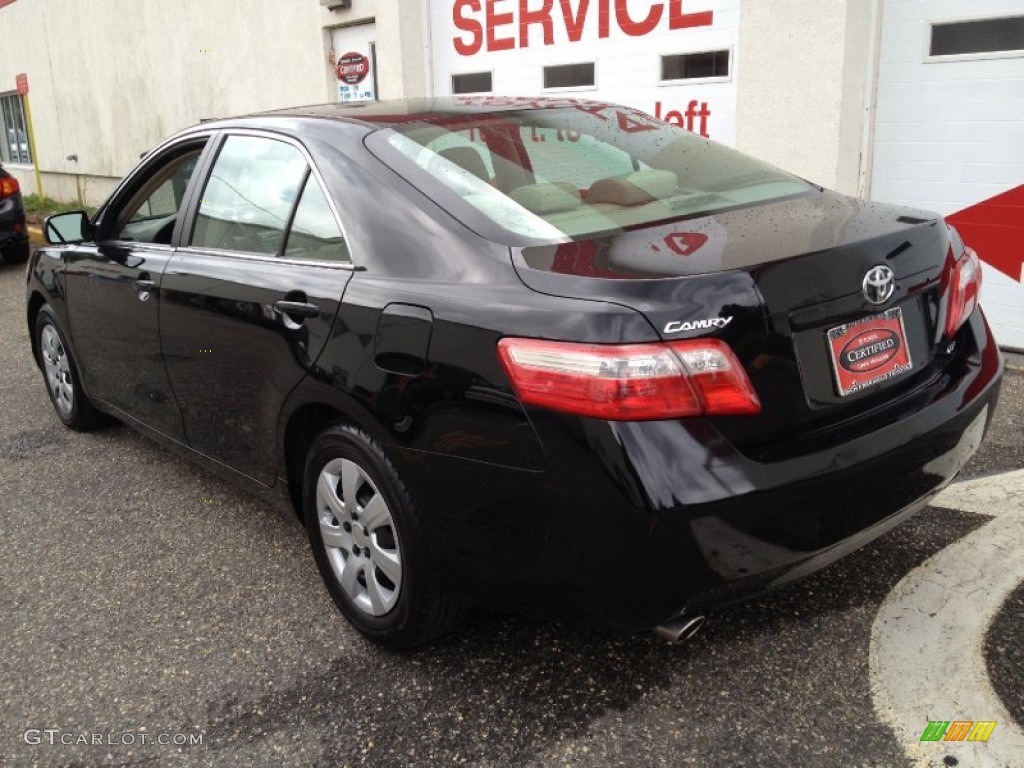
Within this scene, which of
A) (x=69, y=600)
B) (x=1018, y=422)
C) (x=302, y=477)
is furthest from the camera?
(x=1018, y=422)

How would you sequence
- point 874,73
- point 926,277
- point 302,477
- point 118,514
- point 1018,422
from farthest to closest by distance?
point 874,73 → point 1018,422 → point 118,514 → point 302,477 → point 926,277

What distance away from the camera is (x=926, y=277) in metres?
2.55

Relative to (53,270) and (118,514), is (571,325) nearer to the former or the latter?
(118,514)

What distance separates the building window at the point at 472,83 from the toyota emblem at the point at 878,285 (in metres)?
6.99

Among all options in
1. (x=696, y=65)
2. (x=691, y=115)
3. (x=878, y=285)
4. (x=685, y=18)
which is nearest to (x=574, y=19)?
(x=685, y=18)

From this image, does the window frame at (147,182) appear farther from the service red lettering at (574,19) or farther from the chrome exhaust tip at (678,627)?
the service red lettering at (574,19)

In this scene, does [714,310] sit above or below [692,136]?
below

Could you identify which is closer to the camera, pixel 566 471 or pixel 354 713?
pixel 566 471

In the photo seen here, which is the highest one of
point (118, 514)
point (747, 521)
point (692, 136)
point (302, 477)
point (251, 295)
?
point (692, 136)

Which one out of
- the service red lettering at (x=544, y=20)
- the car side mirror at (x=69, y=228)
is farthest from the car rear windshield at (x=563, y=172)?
the service red lettering at (x=544, y=20)

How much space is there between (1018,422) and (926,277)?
228 cm

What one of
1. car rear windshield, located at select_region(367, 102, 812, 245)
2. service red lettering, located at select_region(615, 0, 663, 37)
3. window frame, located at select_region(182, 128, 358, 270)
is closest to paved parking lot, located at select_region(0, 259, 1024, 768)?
window frame, located at select_region(182, 128, 358, 270)

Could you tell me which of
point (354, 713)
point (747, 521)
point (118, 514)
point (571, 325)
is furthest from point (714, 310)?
point (118, 514)

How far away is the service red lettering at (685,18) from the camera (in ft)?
22.7
